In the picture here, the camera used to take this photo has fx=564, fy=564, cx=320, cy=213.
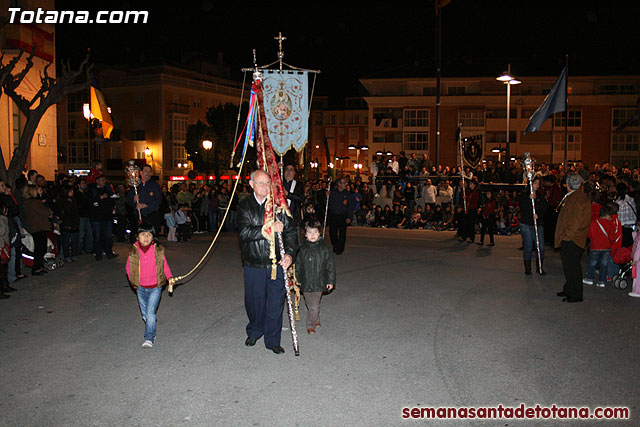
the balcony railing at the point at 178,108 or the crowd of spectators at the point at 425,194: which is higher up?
the balcony railing at the point at 178,108

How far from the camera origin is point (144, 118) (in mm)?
61562

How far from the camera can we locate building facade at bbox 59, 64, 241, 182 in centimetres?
6106

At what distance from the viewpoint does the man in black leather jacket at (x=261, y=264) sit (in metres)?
6.45

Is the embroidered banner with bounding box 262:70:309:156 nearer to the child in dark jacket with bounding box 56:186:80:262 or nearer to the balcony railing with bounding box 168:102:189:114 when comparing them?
the child in dark jacket with bounding box 56:186:80:262

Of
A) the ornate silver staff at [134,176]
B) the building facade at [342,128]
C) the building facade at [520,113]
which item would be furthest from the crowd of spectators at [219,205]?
the building facade at [342,128]

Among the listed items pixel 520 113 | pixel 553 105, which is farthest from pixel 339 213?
pixel 520 113

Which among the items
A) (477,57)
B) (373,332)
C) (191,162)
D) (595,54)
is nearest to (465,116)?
(477,57)

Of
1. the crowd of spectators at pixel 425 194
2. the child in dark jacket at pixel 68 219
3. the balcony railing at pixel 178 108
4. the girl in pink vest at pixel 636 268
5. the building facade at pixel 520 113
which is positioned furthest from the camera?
the balcony railing at pixel 178 108

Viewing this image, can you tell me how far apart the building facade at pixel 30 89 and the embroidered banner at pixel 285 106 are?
33.8 ft

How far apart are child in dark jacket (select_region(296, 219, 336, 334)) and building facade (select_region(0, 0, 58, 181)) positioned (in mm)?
16792

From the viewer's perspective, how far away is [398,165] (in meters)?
26.1

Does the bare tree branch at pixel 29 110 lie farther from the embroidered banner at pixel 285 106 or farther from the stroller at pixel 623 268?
the stroller at pixel 623 268

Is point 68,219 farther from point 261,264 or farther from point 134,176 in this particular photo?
point 261,264

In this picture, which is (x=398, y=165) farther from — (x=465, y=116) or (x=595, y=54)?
(x=595, y=54)
